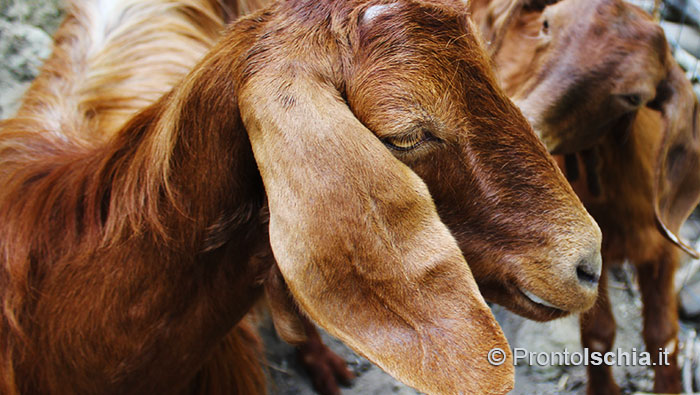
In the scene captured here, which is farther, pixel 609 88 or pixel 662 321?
pixel 662 321

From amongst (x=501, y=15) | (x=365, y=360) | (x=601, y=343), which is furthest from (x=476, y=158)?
(x=365, y=360)

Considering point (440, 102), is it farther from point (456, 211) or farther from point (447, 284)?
point (447, 284)

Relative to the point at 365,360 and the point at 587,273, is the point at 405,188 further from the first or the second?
the point at 365,360

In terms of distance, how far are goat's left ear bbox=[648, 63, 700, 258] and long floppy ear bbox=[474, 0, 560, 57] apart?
0.71 m

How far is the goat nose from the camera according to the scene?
144cm

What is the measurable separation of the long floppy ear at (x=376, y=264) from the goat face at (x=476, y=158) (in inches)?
5.4

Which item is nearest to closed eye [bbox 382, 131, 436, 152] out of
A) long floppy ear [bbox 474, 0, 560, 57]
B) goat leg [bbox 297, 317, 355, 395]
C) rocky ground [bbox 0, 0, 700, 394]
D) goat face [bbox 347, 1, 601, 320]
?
goat face [bbox 347, 1, 601, 320]

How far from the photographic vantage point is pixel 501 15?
3277 mm

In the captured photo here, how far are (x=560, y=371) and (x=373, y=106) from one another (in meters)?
2.93

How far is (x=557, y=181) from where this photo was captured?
4.91 feet

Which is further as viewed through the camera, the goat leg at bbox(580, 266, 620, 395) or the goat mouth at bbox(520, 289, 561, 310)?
the goat leg at bbox(580, 266, 620, 395)

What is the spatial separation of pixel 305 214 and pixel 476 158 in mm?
435

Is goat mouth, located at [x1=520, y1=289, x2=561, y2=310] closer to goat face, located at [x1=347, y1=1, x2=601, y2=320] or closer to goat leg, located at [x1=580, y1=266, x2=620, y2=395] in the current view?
goat face, located at [x1=347, y1=1, x2=601, y2=320]

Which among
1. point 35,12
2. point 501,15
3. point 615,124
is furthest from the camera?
point 35,12
